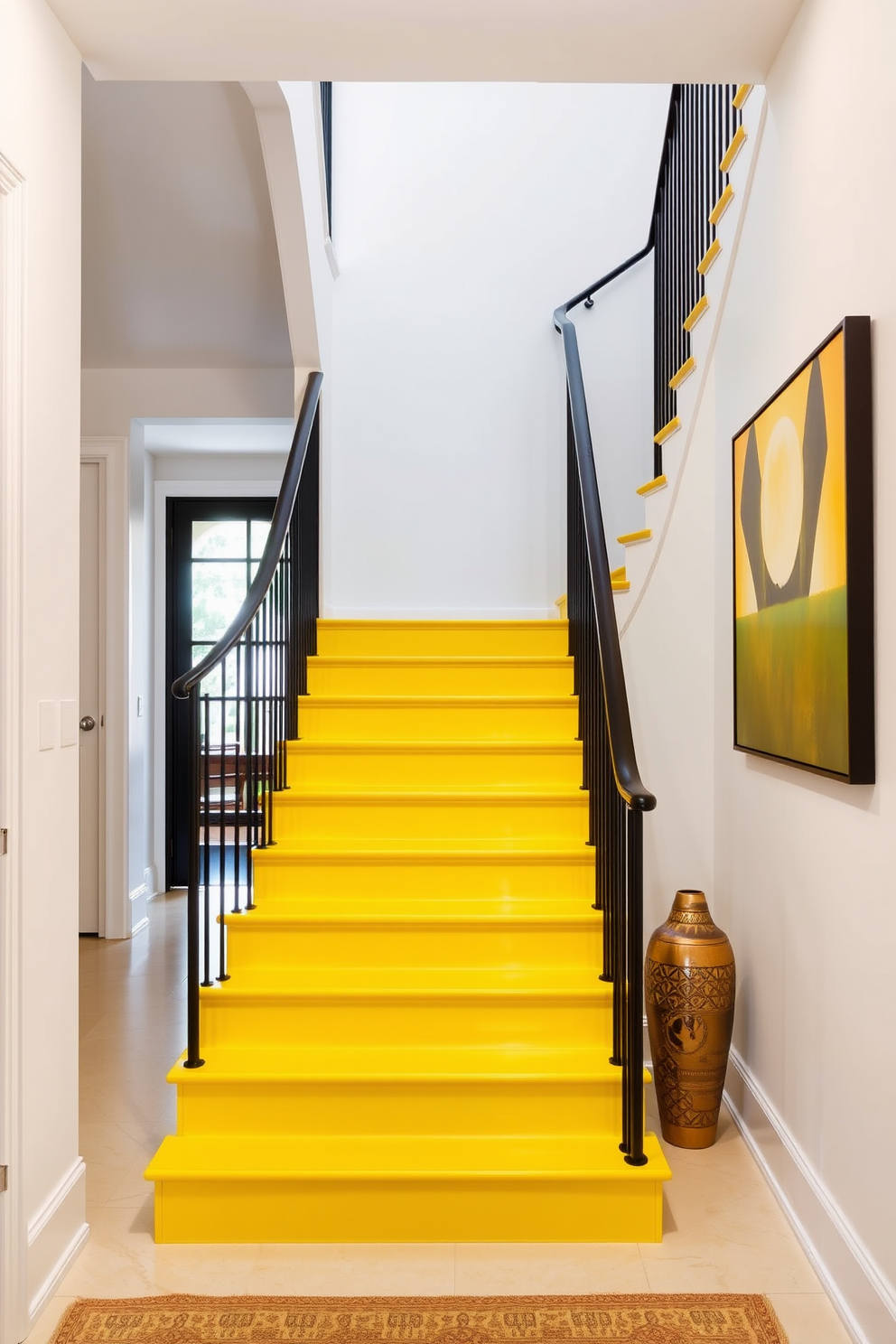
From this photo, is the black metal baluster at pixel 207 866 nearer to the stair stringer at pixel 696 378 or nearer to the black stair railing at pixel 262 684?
the black stair railing at pixel 262 684

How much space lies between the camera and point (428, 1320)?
189 cm

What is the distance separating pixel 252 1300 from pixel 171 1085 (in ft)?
4.10

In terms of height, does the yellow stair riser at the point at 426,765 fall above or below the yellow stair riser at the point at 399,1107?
above

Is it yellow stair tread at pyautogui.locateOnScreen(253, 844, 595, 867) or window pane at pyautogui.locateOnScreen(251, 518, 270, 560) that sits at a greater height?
window pane at pyautogui.locateOnScreen(251, 518, 270, 560)

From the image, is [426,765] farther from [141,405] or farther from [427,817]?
[141,405]

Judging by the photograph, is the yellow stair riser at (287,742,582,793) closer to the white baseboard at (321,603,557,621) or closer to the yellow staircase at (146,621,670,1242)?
the yellow staircase at (146,621,670,1242)

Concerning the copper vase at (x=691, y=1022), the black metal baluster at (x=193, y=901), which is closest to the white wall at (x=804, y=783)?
the copper vase at (x=691, y=1022)

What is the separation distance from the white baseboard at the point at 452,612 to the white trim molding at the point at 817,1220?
247cm

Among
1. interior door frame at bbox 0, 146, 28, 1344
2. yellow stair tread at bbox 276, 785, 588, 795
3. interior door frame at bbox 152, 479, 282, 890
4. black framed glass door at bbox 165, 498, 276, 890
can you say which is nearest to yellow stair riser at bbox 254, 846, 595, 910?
yellow stair tread at bbox 276, 785, 588, 795

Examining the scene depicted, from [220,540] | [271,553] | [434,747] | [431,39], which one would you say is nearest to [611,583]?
[434,747]

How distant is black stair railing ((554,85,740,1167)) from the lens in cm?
223

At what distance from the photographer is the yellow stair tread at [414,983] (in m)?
2.55

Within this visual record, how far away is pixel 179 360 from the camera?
4828mm

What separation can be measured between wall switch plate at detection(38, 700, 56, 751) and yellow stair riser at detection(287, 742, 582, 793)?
133 centimetres
